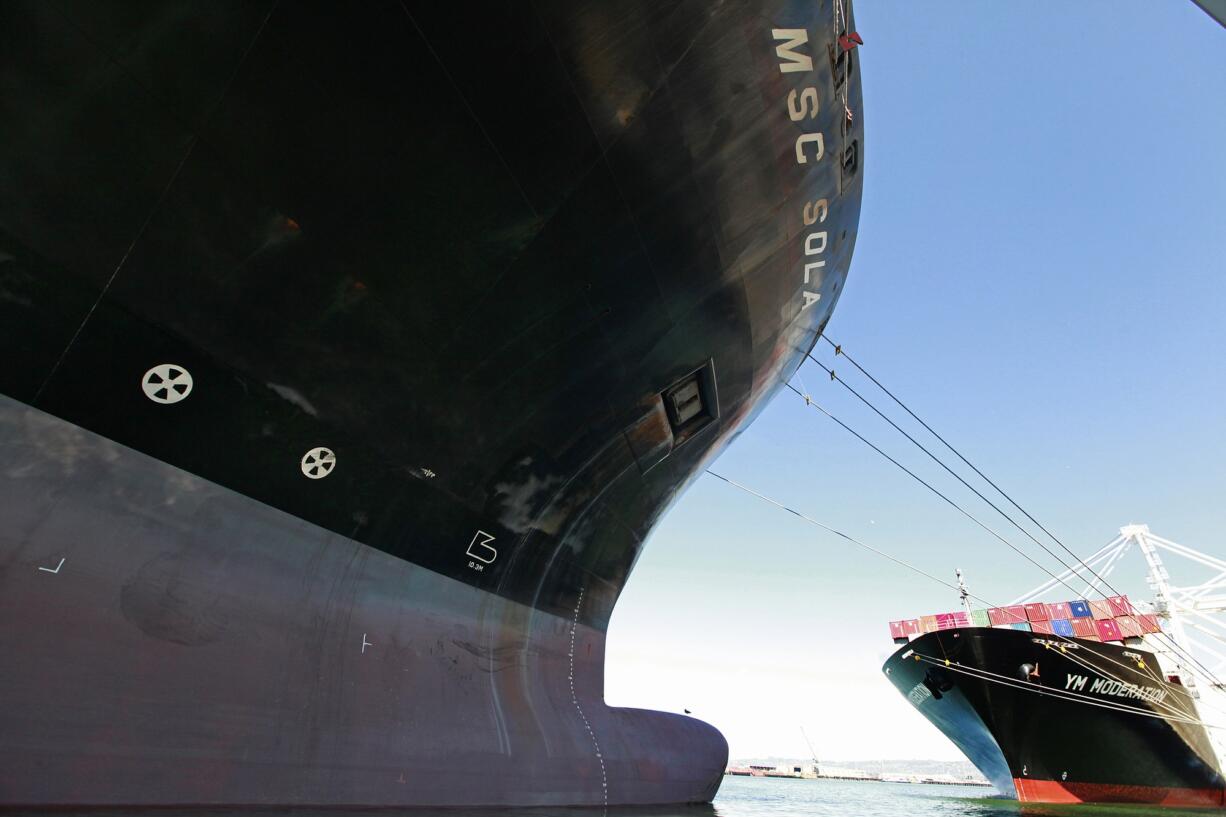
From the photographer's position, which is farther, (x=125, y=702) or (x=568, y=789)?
(x=568, y=789)

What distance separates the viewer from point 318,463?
4.30 m

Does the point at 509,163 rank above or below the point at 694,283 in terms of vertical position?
below

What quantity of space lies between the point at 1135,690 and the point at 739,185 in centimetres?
2105

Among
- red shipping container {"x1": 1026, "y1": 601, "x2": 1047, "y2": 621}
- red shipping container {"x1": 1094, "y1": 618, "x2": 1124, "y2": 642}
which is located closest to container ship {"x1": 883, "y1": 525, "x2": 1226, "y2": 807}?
red shipping container {"x1": 1094, "y1": 618, "x2": 1124, "y2": 642}

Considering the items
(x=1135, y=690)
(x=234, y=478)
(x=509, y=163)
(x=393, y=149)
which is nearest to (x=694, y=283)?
(x=509, y=163)

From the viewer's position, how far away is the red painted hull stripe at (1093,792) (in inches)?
670

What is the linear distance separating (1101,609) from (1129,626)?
125 centimetres

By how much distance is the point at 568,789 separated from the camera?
19.7ft

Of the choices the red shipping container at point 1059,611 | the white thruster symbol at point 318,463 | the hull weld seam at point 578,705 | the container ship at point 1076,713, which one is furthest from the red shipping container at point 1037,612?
the white thruster symbol at point 318,463

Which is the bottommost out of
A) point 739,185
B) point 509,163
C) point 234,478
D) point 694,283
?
point 234,478

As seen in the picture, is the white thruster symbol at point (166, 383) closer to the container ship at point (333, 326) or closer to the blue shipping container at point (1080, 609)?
the container ship at point (333, 326)

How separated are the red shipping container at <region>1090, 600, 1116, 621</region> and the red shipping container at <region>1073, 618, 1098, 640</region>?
1.09 feet

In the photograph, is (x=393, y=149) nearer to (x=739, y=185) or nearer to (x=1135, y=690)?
(x=739, y=185)

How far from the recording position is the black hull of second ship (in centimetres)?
1691
